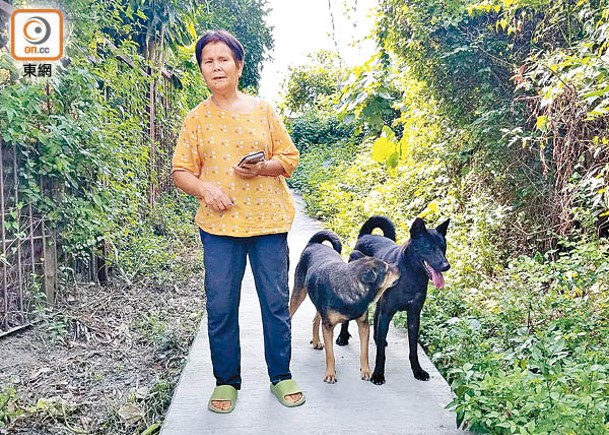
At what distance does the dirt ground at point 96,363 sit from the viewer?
292 cm

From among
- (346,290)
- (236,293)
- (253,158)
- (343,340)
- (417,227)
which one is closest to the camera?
(253,158)

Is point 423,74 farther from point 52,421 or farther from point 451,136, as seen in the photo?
point 52,421

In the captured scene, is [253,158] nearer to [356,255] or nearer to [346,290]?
[346,290]

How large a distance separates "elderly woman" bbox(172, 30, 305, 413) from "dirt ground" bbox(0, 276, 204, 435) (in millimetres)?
588

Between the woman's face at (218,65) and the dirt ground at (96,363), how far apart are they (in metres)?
1.74

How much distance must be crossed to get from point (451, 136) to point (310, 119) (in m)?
14.2

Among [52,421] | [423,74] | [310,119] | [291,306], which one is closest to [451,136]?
[423,74]

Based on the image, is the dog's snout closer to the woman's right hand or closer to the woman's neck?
the woman's right hand

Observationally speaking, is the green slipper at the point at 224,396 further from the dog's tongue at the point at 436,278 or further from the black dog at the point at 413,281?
the dog's tongue at the point at 436,278

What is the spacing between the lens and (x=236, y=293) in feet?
9.57

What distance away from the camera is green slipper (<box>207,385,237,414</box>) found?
2889 mm

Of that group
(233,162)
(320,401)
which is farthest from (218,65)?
(320,401)

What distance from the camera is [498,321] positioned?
385 cm

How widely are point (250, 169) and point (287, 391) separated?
119 cm
